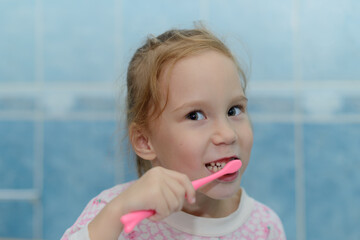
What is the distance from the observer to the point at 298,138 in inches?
44.9

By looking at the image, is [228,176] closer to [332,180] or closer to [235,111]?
[235,111]

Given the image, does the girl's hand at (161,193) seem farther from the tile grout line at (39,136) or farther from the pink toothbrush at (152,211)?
the tile grout line at (39,136)

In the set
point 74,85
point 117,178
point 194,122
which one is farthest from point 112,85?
point 194,122

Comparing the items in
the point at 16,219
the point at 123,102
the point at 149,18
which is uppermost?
the point at 149,18

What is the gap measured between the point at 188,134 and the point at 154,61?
0.16 metres

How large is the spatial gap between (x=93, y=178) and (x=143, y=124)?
523 mm

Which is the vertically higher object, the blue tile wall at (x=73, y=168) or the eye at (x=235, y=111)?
the eye at (x=235, y=111)

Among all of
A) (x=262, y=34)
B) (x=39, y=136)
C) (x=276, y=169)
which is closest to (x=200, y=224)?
(x=276, y=169)

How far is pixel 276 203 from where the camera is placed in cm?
116

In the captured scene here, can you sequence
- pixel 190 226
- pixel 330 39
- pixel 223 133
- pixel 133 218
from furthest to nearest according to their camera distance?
pixel 330 39 → pixel 190 226 → pixel 223 133 → pixel 133 218

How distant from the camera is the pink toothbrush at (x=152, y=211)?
54cm

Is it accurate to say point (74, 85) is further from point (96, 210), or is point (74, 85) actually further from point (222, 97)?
point (222, 97)

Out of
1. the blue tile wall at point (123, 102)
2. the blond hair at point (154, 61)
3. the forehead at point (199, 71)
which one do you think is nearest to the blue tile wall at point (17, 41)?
the blue tile wall at point (123, 102)

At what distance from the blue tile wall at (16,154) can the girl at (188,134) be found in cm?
55
